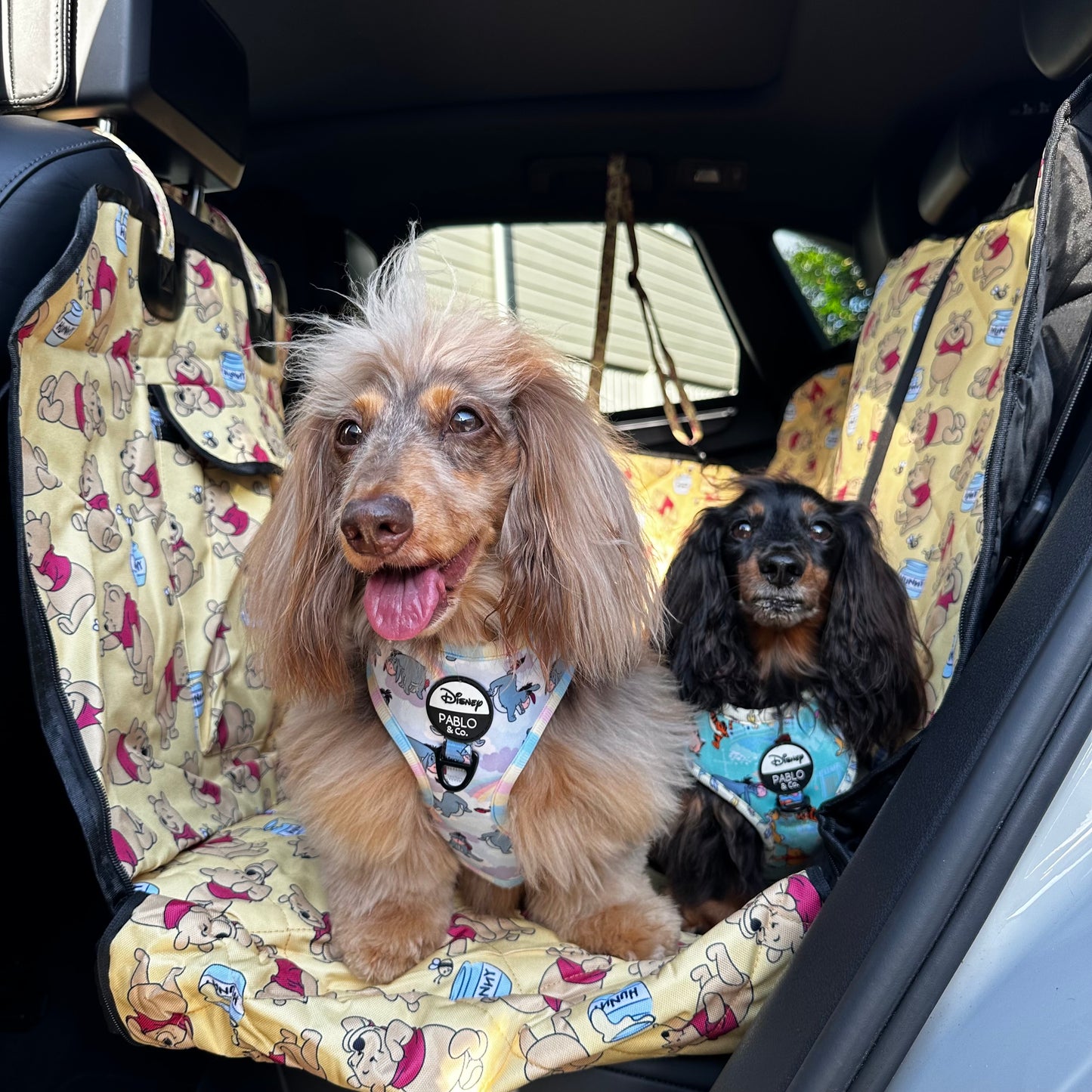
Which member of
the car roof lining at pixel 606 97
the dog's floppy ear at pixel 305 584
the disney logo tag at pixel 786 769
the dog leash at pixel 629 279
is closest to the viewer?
the dog's floppy ear at pixel 305 584

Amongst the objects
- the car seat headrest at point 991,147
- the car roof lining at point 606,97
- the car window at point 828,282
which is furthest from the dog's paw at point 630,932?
the car window at point 828,282

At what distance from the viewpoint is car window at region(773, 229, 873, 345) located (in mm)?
3314

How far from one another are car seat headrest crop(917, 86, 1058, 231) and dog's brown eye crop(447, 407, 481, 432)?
1676mm

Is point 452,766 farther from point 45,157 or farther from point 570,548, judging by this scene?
point 45,157

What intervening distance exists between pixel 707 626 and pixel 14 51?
71.5 inches

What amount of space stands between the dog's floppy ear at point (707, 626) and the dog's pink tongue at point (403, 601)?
2.21 ft

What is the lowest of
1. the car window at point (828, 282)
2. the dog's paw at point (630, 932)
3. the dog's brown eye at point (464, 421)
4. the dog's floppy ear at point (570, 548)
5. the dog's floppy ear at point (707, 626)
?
the dog's paw at point (630, 932)

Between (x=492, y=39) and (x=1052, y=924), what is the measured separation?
2616mm

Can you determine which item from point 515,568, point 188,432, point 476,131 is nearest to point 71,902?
point 188,432

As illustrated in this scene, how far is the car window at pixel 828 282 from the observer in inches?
130

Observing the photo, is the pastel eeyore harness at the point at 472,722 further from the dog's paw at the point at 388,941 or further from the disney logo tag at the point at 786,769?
the disney logo tag at the point at 786,769

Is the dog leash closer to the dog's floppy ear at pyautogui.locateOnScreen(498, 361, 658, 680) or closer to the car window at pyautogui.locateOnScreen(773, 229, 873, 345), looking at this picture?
the car window at pyautogui.locateOnScreen(773, 229, 873, 345)

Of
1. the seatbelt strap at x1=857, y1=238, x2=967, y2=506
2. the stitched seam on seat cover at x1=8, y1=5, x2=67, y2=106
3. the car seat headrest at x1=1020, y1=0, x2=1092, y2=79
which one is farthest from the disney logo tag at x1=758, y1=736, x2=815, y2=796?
the stitched seam on seat cover at x1=8, y1=5, x2=67, y2=106

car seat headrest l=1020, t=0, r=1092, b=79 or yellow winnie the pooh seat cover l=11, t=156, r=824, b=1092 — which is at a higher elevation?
car seat headrest l=1020, t=0, r=1092, b=79
